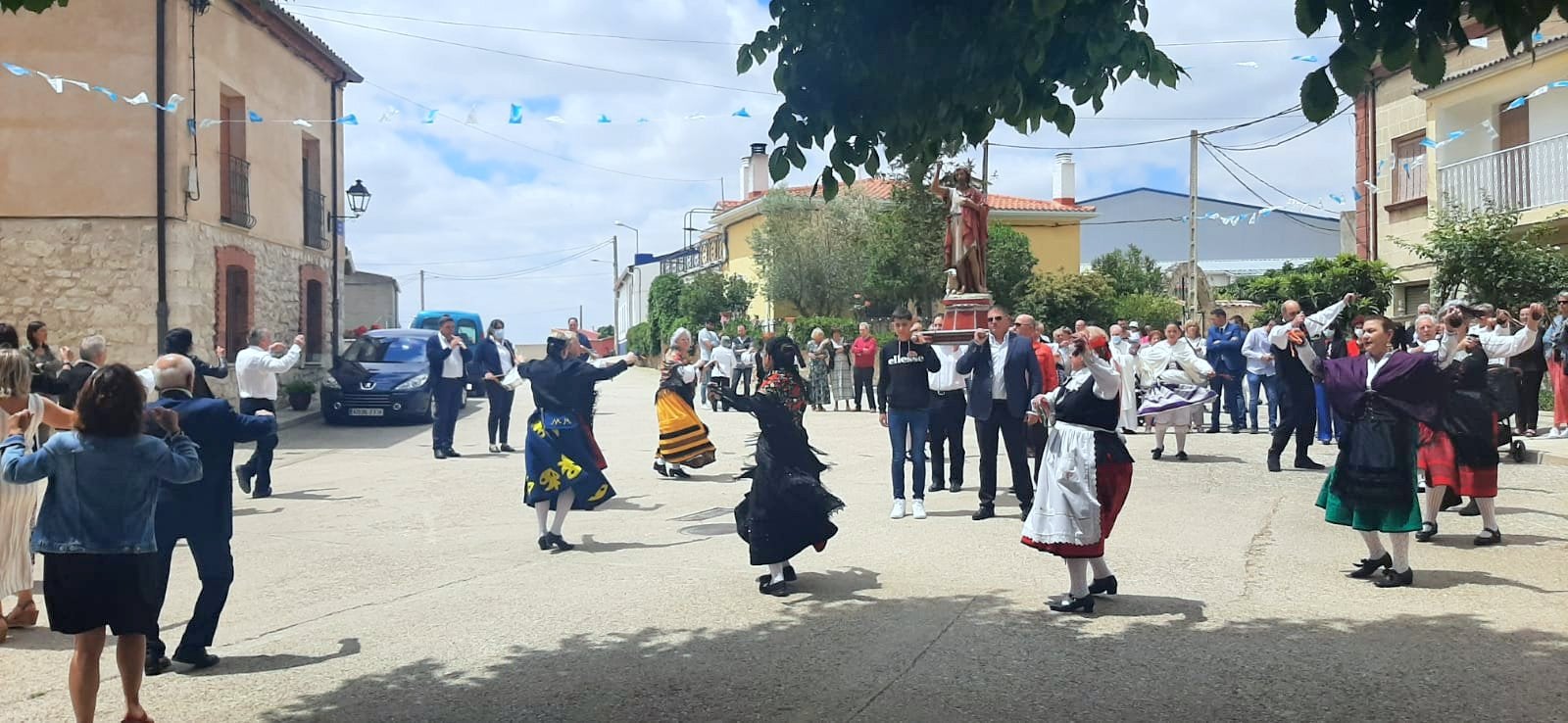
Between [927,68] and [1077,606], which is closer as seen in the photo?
[927,68]

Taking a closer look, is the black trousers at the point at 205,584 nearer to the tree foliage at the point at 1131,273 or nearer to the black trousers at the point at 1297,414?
the black trousers at the point at 1297,414

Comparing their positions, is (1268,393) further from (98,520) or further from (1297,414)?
(98,520)

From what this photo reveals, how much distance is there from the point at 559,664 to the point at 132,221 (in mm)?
16727

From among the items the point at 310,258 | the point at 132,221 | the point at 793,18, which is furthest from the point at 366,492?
the point at 310,258

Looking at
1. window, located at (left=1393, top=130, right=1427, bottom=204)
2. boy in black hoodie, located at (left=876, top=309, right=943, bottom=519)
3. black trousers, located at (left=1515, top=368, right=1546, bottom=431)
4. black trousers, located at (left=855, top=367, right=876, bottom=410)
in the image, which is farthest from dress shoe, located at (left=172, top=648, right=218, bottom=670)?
window, located at (left=1393, top=130, right=1427, bottom=204)

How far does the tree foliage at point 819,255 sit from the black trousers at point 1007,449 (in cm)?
3273

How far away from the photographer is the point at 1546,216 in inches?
756

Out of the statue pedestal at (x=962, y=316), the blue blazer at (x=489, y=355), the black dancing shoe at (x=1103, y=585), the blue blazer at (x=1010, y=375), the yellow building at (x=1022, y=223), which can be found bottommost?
the black dancing shoe at (x=1103, y=585)

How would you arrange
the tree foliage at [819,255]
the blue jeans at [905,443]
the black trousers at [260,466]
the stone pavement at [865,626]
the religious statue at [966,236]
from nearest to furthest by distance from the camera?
the stone pavement at [865,626] < the blue jeans at [905,443] < the black trousers at [260,466] < the religious statue at [966,236] < the tree foliage at [819,255]

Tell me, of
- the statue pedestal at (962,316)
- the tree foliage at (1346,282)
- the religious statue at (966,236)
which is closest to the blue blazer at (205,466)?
the statue pedestal at (962,316)

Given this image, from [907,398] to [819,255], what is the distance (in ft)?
110

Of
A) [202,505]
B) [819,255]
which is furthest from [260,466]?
[819,255]

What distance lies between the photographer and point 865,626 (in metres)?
6.00

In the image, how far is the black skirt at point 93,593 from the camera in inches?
176
